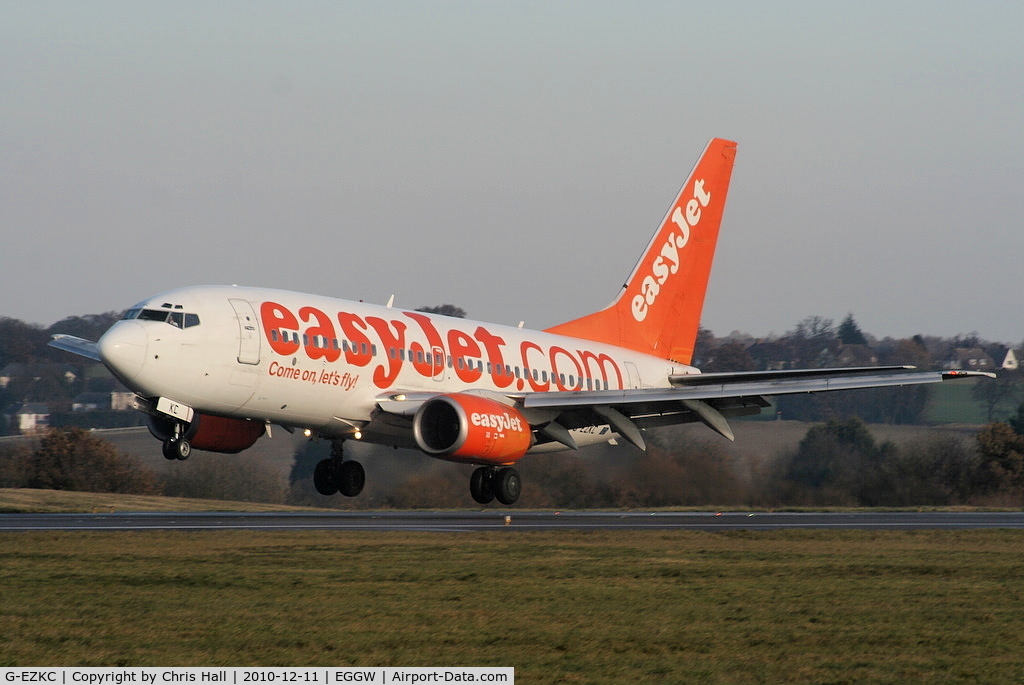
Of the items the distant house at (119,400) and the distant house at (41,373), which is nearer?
the distant house at (119,400)

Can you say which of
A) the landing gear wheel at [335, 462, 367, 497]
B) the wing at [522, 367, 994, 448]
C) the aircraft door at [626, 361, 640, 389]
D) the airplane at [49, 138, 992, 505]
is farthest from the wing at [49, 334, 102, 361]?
the aircraft door at [626, 361, 640, 389]

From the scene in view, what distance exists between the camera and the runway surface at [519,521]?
89.1 ft

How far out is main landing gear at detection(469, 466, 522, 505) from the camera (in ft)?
105

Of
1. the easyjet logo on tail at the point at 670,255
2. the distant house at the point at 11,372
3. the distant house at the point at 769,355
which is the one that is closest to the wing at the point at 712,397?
the easyjet logo on tail at the point at 670,255

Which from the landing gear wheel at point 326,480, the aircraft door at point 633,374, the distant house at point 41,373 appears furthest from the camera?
the distant house at point 41,373

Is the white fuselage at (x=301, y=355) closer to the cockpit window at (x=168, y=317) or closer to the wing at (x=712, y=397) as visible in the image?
the cockpit window at (x=168, y=317)

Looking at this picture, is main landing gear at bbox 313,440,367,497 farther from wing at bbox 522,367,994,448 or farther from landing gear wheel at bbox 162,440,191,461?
landing gear wheel at bbox 162,440,191,461

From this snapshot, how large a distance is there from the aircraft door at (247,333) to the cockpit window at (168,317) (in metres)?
0.95

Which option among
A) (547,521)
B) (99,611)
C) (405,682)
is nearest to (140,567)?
(99,611)

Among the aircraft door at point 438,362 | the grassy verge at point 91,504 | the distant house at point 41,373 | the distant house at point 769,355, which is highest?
the distant house at point 769,355

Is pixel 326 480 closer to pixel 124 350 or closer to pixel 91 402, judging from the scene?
pixel 124 350

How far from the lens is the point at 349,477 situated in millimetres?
33719

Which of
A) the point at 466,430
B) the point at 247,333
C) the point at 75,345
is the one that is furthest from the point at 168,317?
the point at 466,430

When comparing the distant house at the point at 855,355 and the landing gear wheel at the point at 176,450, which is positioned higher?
the distant house at the point at 855,355
